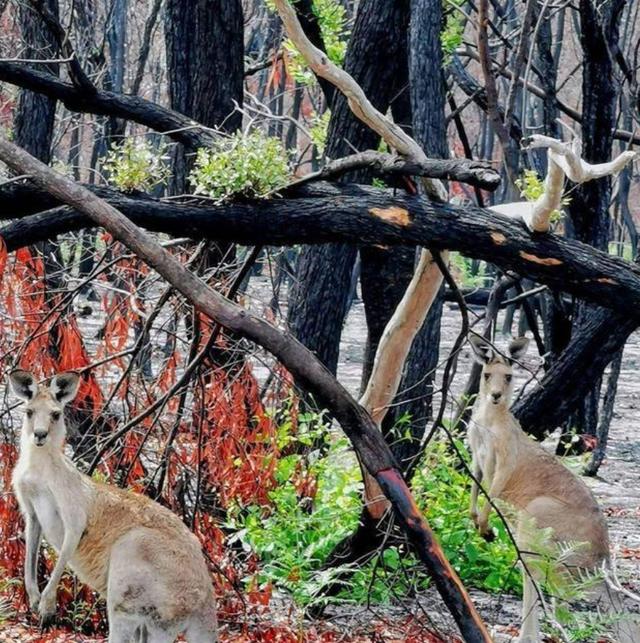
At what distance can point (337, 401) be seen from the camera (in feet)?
19.8

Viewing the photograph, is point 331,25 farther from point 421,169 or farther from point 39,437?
point 39,437

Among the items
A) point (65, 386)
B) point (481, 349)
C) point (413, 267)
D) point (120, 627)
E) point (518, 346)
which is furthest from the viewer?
point (413, 267)

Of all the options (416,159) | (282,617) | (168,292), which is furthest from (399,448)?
(416,159)

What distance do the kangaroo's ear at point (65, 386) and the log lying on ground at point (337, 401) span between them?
0.72 m

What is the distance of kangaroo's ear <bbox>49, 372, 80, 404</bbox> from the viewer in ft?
21.4

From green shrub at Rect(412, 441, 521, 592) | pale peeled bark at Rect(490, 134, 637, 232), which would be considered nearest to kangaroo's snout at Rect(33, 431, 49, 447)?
pale peeled bark at Rect(490, 134, 637, 232)

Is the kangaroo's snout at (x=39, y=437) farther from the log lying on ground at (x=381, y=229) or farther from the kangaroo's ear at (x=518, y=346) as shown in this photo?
the kangaroo's ear at (x=518, y=346)

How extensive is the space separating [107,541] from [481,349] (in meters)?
2.54

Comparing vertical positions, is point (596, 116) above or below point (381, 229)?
above

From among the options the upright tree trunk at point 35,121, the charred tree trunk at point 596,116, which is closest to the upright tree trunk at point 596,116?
the charred tree trunk at point 596,116

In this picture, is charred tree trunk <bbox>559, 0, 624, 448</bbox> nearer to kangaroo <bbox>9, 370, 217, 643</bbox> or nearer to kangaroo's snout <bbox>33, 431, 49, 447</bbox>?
kangaroo <bbox>9, 370, 217, 643</bbox>

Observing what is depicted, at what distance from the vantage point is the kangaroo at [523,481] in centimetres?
801

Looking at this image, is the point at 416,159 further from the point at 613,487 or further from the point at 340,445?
the point at 613,487

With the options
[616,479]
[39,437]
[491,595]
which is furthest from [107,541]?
[616,479]
